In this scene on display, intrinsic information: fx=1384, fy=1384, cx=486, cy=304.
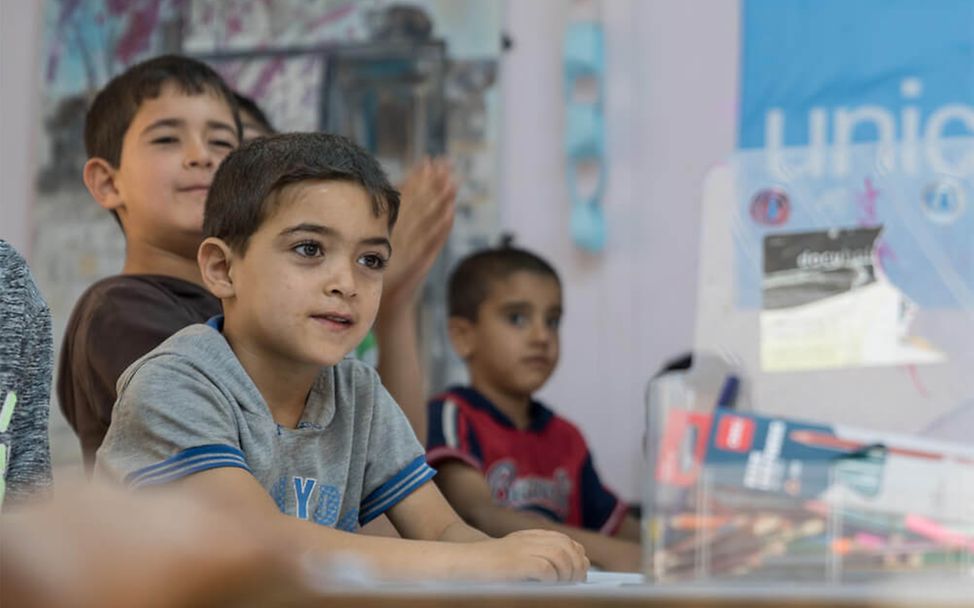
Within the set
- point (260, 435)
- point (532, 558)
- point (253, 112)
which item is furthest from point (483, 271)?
point (532, 558)

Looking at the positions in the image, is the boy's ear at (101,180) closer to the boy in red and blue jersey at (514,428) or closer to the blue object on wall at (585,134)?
the boy in red and blue jersey at (514,428)

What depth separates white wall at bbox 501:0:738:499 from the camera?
2441 mm

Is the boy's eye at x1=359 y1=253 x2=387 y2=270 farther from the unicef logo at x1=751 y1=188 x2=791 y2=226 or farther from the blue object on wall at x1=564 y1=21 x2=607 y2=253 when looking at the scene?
the blue object on wall at x1=564 y1=21 x2=607 y2=253

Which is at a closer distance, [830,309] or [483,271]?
[830,309]

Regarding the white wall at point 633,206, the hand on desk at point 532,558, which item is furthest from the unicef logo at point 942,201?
the hand on desk at point 532,558

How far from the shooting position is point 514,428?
2145 millimetres

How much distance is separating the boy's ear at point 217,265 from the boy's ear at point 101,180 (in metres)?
0.46

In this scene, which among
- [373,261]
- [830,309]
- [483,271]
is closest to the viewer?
[373,261]

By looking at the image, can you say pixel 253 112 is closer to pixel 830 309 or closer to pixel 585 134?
pixel 585 134

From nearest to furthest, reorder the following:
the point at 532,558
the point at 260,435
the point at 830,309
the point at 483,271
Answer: the point at 532,558
the point at 260,435
the point at 830,309
the point at 483,271

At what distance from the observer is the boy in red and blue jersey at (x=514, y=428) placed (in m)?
1.89

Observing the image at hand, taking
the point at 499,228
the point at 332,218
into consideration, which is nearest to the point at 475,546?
the point at 332,218

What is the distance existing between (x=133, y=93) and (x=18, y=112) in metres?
1.01

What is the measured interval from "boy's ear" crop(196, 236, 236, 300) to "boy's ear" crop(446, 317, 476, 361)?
111 centimetres
